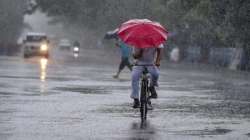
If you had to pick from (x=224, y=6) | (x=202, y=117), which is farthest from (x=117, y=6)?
(x=202, y=117)

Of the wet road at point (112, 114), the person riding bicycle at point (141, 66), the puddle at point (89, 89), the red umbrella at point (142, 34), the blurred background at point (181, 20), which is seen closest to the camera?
the wet road at point (112, 114)

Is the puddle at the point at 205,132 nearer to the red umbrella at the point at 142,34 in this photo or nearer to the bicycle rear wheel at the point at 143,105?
the bicycle rear wheel at the point at 143,105

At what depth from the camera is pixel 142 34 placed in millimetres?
15141

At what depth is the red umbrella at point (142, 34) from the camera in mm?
15180

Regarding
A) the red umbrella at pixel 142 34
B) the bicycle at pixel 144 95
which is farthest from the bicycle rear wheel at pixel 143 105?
the red umbrella at pixel 142 34

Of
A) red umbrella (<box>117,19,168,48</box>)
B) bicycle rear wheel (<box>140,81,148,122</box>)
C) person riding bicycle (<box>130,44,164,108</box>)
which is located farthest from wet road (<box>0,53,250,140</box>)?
red umbrella (<box>117,19,168,48</box>)

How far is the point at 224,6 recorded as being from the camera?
4791 centimetres

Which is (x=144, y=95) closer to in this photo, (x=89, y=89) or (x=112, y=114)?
(x=112, y=114)

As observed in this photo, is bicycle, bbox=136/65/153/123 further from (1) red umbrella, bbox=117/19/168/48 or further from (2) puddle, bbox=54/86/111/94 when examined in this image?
(2) puddle, bbox=54/86/111/94

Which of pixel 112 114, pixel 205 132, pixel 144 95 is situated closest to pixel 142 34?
pixel 144 95

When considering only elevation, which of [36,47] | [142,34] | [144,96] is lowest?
[144,96]

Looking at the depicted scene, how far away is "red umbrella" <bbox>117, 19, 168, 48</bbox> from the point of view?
49.8 ft

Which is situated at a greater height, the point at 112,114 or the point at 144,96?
the point at 144,96

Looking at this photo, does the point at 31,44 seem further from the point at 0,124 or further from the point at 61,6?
the point at 0,124
